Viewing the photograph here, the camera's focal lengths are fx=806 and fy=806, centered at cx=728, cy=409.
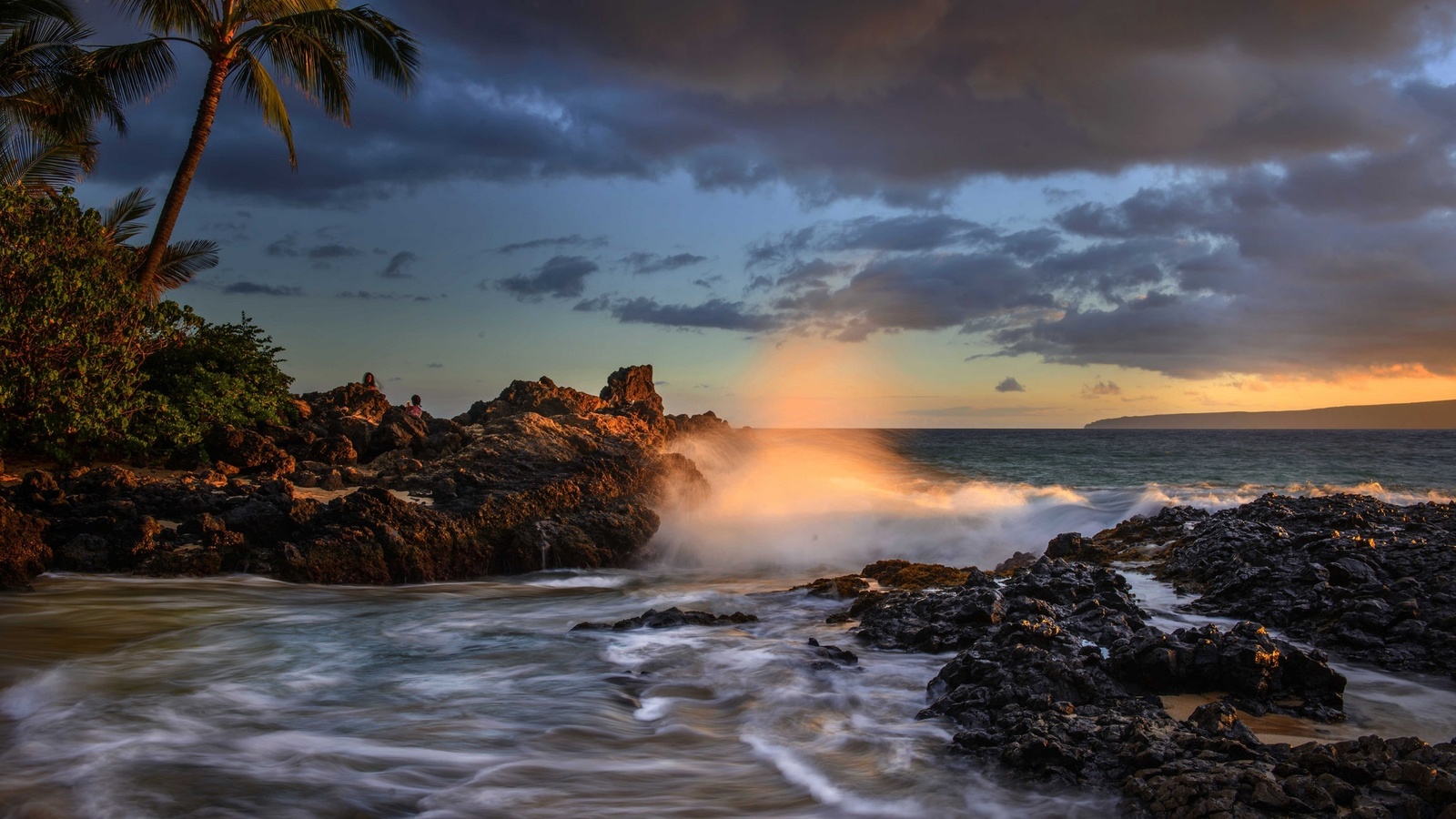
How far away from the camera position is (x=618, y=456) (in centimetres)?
1341

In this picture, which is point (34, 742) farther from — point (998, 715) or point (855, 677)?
point (998, 715)

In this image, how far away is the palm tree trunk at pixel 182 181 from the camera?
1630 cm

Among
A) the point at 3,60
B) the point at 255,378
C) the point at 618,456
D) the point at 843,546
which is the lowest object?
the point at 843,546

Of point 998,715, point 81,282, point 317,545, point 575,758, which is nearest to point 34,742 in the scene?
point 575,758

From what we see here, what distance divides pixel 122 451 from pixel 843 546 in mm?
12699

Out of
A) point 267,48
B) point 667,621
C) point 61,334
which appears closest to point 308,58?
point 267,48

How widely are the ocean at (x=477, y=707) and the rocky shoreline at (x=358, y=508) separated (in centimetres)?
43

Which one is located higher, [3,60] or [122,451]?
[3,60]

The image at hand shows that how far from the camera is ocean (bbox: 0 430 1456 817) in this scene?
14.7 ft

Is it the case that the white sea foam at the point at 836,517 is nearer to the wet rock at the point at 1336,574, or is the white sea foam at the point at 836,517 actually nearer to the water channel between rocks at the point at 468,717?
the wet rock at the point at 1336,574

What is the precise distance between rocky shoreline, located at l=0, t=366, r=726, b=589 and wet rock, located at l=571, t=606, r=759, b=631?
3505 mm

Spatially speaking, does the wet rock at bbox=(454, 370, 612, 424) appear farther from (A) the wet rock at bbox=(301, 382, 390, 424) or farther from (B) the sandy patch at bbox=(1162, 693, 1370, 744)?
(B) the sandy patch at bbox=(1162, 693, 1370, 744)

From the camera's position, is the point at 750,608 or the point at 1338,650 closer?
A: the point at 1338,650

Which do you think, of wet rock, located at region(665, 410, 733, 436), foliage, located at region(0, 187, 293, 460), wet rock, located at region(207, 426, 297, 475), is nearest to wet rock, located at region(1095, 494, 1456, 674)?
wet rock, located at region(665, 410, 733, 436)
